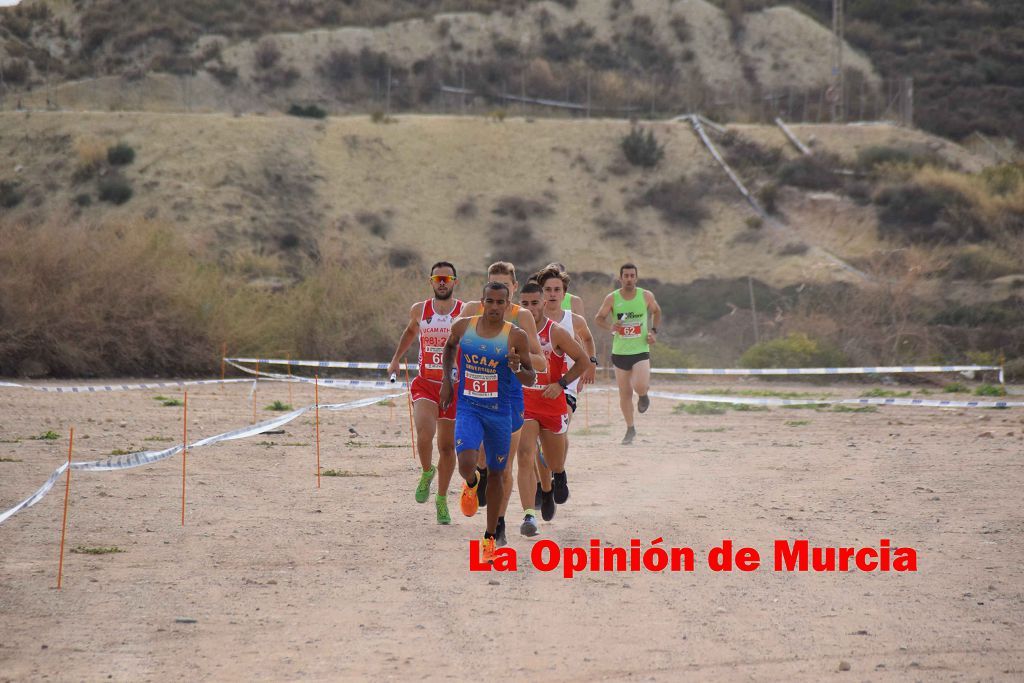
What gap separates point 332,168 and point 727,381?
24.5m

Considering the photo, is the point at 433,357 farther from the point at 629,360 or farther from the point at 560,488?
the point at 629,360

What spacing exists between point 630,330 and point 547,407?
218 inches

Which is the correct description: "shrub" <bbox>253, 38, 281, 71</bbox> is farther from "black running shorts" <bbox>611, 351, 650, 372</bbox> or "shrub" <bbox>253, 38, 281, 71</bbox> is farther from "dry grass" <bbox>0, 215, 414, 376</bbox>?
"black running shorts" <bbox>611, 351, 650, 372</bbox>

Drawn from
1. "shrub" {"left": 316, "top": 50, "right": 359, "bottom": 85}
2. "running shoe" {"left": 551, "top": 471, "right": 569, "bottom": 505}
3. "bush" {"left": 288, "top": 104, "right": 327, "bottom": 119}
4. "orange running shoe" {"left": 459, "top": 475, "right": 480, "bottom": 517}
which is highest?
"shrub" {"left": 316, "top": 50, "right": 359, "bottom": 85}

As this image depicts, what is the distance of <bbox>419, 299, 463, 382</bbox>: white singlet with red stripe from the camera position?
1030 centimetres

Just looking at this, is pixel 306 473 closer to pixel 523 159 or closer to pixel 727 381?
pixel 727 381

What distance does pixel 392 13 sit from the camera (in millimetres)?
67188

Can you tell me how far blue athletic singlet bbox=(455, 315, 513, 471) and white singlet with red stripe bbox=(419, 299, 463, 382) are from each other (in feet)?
5.95

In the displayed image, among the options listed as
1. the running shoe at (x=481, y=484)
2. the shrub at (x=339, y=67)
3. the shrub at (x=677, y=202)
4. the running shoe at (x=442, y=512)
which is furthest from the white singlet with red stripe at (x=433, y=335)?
the shrub at (x=339, y=67)

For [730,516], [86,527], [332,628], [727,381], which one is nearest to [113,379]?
[727,381]

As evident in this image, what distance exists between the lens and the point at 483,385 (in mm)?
8422

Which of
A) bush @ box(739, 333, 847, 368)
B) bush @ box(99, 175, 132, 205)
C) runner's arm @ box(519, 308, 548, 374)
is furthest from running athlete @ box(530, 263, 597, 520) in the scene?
bush @ box(99, 175, 132, 205)

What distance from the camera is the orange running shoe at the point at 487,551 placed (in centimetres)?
837

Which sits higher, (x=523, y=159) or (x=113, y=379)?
(x=523, y=159)
